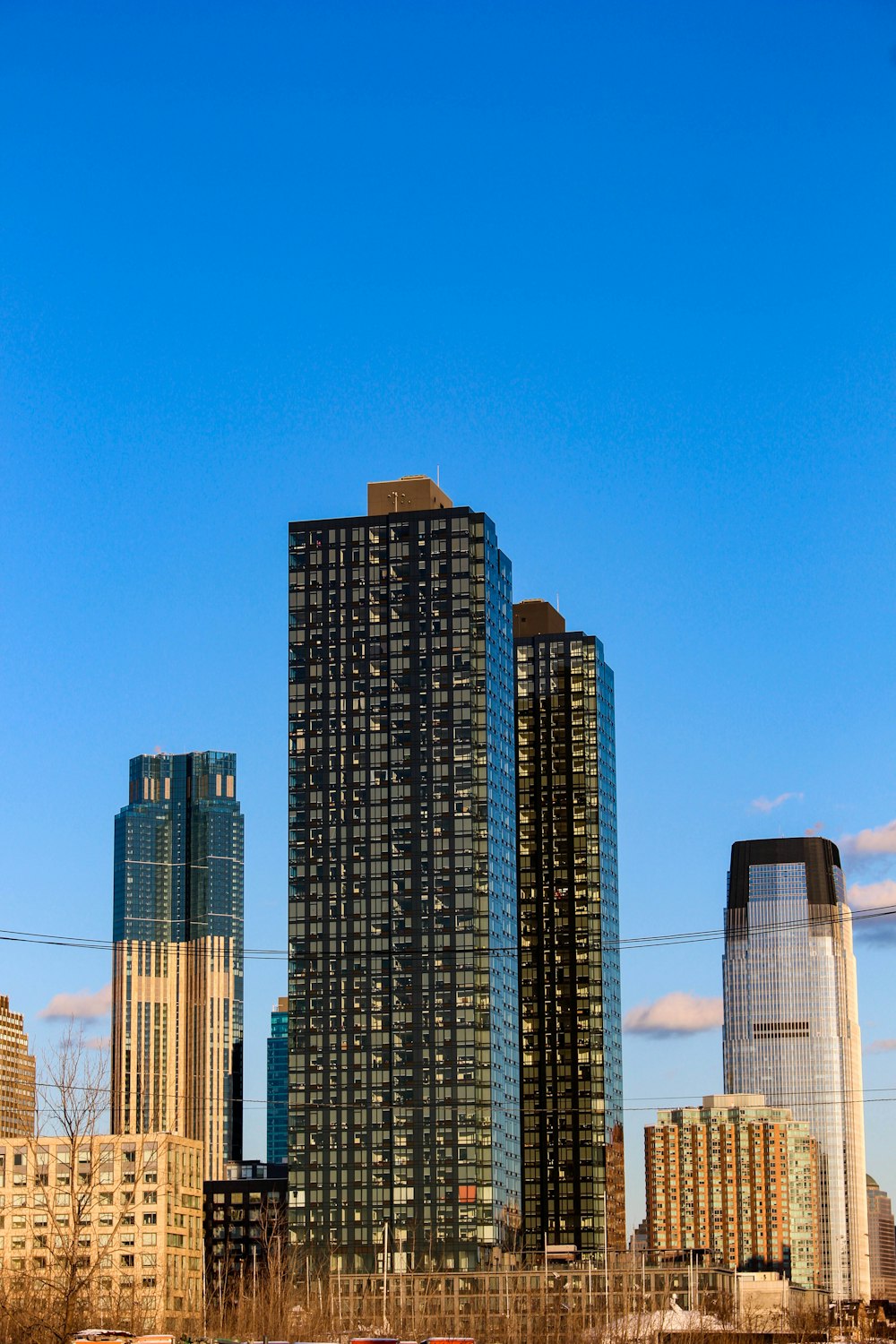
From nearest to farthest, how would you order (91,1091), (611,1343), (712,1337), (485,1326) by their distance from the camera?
(91,1091)
(611,1343)
(712,1337)
(485,1326)

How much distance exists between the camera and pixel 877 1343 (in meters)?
179

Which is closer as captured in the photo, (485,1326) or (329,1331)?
(329,1331)

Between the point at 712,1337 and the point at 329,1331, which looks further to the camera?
the point at 329,1331

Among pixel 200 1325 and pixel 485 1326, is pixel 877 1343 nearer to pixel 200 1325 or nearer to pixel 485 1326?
pixel 485 1326

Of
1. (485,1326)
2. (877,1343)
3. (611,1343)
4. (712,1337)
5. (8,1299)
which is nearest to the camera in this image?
(8,1299)

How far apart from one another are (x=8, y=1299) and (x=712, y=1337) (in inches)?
3001

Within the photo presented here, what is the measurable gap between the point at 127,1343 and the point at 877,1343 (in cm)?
10340

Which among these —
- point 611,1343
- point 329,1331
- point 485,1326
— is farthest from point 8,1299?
point 485,1326

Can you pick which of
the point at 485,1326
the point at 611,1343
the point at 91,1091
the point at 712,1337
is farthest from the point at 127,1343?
the point at 485,1326

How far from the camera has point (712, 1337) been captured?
167 metres

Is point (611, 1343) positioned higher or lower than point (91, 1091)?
lower

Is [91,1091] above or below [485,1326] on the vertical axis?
above

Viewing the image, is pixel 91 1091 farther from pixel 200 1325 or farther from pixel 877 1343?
pixel 877 1343

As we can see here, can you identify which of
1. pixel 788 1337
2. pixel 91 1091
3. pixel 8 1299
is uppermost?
pixel 91 1091
